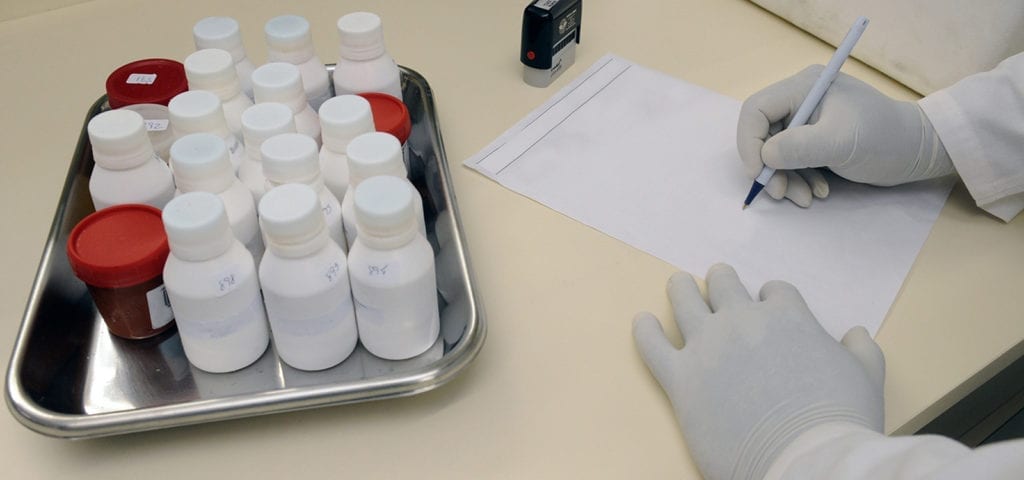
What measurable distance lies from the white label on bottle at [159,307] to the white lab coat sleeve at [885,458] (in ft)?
1.69

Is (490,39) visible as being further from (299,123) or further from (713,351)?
(713,351)

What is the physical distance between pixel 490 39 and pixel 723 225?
17.4 inches

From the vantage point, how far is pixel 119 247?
68 centimetres

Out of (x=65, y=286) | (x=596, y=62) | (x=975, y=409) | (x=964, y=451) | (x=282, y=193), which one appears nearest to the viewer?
(x=964, y=451)

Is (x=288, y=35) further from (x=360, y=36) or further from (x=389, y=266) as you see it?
(x=389, y=266)

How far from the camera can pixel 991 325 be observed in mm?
767

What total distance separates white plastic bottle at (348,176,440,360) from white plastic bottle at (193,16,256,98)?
0.29m

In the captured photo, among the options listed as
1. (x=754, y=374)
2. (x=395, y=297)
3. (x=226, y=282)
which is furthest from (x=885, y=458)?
(x=226, y=282)

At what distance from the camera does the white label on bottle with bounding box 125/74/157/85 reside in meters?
0.86

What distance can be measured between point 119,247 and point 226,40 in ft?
0.89

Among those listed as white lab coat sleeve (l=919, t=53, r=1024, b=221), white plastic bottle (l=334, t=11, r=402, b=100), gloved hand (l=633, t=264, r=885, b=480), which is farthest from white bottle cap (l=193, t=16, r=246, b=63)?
white lab coat sleeve (l=919, t=53, r=1024, b=221)

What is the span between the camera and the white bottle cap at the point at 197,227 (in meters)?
0.61

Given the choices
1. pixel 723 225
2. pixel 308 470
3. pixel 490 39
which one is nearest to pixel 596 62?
pixel 490 39

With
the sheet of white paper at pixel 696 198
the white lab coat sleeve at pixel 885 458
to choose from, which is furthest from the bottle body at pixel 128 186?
the white lab coat sleeve at pixel 885 458
